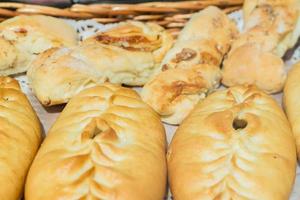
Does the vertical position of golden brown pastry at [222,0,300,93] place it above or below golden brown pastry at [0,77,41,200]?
above

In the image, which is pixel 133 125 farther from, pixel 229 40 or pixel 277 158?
pixel 229 40

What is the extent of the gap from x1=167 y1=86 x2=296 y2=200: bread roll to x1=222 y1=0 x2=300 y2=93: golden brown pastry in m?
0.18

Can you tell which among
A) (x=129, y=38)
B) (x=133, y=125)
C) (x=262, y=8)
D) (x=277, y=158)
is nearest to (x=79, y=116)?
(x=133, y=125)

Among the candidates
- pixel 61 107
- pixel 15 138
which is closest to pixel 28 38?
pixel 61 107

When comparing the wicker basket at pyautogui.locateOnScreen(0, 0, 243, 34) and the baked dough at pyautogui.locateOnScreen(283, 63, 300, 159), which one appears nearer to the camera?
the baked dough at pyautogui.locateOnScreen(283, 63, 300, 159)

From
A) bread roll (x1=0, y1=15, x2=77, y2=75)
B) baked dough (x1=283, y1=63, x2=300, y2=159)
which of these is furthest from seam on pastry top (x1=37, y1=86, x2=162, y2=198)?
baked dough (x1=283, y1=63, x2=300, y2=159)

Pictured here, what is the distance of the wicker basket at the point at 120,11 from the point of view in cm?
176

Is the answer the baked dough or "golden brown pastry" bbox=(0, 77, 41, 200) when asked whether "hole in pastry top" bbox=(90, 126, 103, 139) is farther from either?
the baked dough

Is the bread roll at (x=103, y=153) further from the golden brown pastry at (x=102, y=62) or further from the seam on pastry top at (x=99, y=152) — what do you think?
the golden brown pastry at (x=102, y=62)

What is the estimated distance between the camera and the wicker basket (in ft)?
5.78

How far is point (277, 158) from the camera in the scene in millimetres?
1274

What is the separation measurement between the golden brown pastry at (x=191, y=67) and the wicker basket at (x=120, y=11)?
58mm

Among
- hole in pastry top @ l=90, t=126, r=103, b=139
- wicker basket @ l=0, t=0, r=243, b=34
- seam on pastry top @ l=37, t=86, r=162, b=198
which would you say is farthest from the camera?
wicker basket @ l=0, t=0, r=243, b=34

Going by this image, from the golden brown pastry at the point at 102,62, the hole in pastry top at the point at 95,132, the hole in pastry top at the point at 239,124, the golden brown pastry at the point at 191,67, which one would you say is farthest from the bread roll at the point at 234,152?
the golden brown pastry at the point at 102,62
